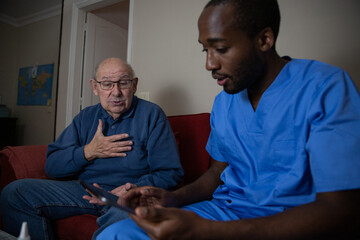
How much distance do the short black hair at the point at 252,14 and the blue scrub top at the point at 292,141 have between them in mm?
155

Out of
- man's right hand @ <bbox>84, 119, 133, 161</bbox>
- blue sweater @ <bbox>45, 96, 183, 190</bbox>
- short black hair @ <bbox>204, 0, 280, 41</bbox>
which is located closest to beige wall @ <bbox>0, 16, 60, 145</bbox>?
blue sweater @ <bbox>45, 96, 183, 190</bbox>

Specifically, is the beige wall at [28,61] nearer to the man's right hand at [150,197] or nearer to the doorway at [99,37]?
the doorway at [99,37]

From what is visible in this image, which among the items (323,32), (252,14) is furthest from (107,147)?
(323,32)

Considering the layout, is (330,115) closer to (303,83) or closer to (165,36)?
(303,83)

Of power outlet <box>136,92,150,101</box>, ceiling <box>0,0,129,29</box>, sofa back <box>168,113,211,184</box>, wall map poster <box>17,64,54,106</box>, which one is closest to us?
sofa back <box>168,113,211,184</box>

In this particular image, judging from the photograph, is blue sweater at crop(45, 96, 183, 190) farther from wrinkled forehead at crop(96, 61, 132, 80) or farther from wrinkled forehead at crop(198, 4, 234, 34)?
wrinkled forehead at crop(198, 4, 234, 34)

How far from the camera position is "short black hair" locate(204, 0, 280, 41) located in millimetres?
714

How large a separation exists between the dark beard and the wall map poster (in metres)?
3.24

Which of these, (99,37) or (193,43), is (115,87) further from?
(99,37)

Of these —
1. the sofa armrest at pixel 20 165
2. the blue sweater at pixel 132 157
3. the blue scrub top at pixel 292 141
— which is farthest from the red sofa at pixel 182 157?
the blue scrub top at pixel 292 141

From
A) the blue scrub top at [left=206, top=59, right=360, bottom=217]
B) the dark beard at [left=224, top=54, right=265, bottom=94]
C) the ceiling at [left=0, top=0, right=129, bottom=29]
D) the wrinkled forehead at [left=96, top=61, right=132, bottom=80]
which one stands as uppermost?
the ceiling at [left=0, top=0, right=129, bottom=29]

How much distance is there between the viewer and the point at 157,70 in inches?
85.0

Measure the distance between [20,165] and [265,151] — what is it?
1290 mm

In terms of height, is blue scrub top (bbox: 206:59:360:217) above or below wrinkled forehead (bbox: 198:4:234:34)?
below
